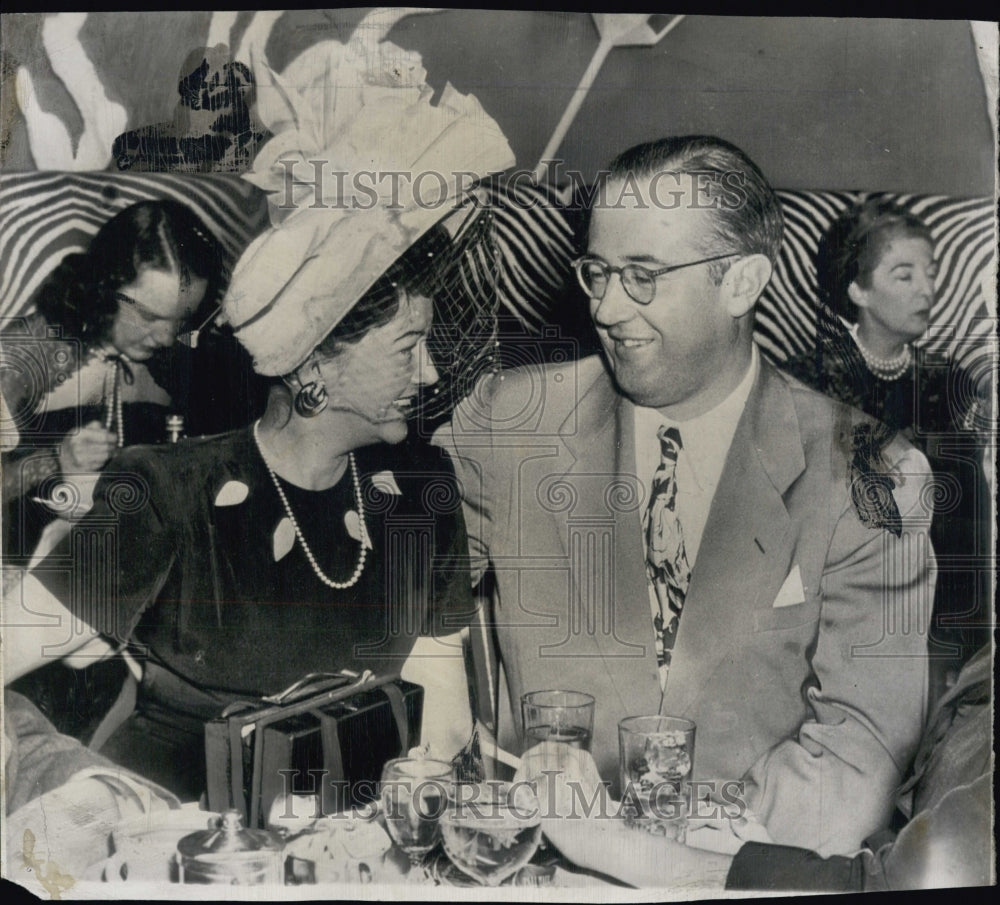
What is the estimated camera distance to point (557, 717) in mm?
2717

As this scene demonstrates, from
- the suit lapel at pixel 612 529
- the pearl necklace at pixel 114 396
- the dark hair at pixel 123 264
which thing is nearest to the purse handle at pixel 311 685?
the suit lapel at pixel 612 529

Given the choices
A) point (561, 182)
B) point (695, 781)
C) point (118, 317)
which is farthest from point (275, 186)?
point (695, 781)

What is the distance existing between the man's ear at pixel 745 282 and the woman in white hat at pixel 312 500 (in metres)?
0.59

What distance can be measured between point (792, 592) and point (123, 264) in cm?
170

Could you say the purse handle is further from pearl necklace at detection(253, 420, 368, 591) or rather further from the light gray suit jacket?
the light gray suit jacket

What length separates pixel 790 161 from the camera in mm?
2705

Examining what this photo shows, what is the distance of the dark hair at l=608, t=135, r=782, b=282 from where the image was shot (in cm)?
269

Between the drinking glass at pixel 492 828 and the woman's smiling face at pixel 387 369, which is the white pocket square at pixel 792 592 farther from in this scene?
the woman's smiling face at pixel 387 369

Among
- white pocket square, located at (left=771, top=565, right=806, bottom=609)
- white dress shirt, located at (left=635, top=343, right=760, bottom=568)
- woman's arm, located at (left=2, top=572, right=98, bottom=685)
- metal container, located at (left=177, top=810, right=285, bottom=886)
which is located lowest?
metal container, located at (left=177, top=810, right=285, bottom=886)

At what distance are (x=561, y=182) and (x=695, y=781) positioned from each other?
1406 mm

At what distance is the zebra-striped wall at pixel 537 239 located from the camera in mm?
2686

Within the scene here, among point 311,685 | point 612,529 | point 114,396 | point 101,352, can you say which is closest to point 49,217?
point 101,352

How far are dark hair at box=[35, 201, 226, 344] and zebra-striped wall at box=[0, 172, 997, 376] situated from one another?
3 centimetres

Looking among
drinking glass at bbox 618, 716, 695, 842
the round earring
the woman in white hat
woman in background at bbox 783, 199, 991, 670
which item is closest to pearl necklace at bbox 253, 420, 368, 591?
the woman in white hat
